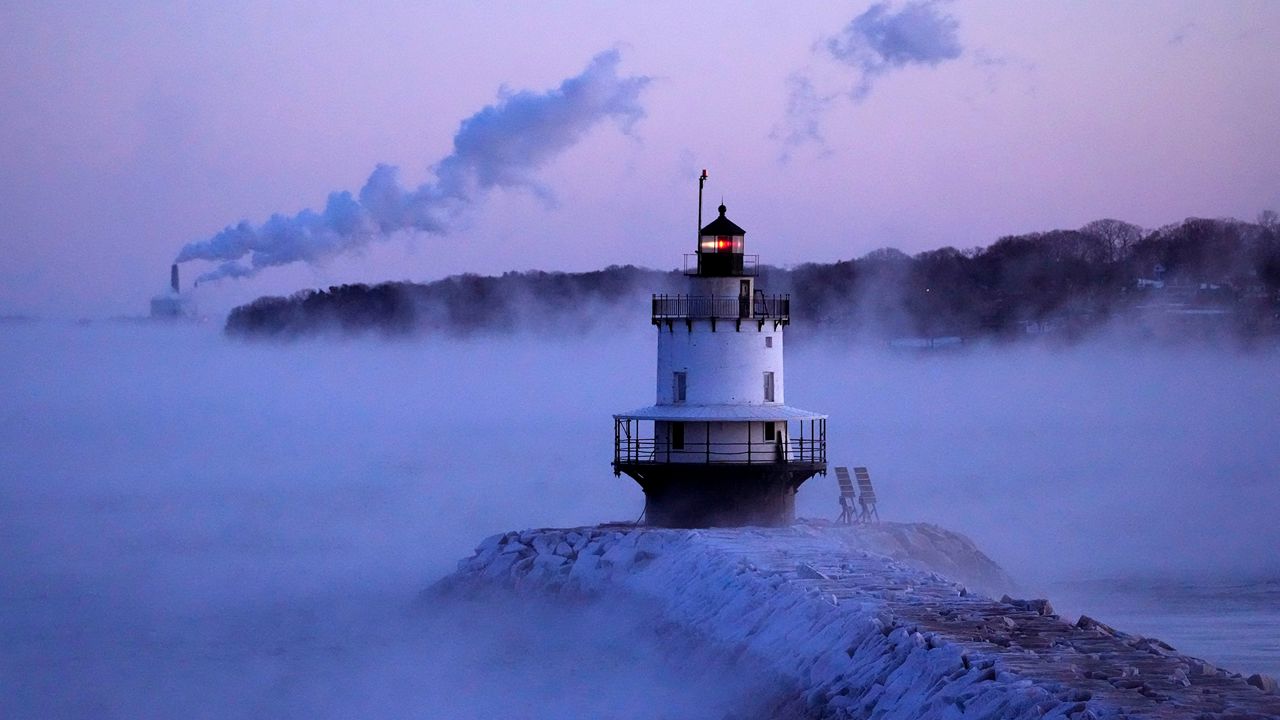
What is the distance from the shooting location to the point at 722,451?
31656 millimetres

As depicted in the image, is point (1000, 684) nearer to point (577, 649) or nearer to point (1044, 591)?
point (577, 649)

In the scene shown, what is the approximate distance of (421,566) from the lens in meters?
39.9

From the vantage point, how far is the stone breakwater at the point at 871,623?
643 inches

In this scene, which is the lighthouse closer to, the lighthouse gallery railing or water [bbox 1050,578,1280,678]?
the lighthouse gallery railing

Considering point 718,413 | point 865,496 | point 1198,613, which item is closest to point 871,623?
point 718,413

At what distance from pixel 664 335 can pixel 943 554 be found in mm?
6488

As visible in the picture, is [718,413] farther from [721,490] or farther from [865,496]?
[865,496]

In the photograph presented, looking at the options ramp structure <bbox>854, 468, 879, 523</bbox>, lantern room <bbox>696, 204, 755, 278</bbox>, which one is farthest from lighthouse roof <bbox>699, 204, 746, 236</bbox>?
ramp structure <bbox>854, 468, 879, 523</bbox>

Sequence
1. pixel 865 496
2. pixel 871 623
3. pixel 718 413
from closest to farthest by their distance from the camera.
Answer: pixel 871 623
pixel 718 413
pixel 865 496

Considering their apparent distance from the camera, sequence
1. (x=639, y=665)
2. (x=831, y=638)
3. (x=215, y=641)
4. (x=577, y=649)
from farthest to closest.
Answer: (x=215, y=641), (x=577, y=649), (x=639, y=665), (x=831, y=638)

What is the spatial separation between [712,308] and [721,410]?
Answer: 1.69 m

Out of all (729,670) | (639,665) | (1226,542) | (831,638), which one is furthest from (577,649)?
(1226,542)

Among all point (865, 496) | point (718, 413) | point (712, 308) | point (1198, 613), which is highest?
point (712, 308)

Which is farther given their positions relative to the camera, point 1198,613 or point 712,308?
point 1198,613
